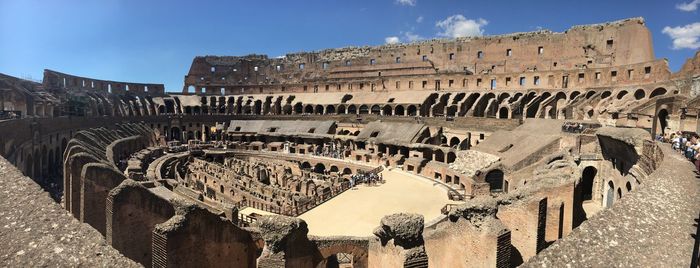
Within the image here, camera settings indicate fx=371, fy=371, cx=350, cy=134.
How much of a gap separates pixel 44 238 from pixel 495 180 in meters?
19.3

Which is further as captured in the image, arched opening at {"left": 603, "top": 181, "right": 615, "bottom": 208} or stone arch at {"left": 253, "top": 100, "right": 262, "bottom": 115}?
stone arch at {"left": 253, "top": 100, "right": 262, "bottom": 115}

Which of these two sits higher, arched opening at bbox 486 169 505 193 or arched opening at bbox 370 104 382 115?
arched opening at bbox 370 104 382 115

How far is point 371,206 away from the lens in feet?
56.7

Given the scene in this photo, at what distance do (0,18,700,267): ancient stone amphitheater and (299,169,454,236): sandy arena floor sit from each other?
5.9 inches

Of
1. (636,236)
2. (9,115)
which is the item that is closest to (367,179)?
(636,236)

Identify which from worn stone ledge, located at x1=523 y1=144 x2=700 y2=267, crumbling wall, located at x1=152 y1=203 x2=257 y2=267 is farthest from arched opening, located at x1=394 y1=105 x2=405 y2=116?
worn stone ledge, located at x1=523 y1=144 x2=700 y2=267

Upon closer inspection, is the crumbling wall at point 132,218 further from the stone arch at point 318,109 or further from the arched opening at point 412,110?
the stone arch at point 318,109

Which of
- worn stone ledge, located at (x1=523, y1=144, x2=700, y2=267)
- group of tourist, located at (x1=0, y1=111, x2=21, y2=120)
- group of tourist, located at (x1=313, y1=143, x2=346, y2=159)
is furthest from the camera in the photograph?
group of tourist, located at (x1=313, y1=143, x2=346, y2=159)

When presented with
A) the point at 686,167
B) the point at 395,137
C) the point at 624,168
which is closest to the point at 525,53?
the point at 395,137

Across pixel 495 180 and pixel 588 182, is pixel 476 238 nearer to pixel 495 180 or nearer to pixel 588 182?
pixel 495 180

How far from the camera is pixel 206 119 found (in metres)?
43.6

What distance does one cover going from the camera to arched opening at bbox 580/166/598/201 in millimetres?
17250

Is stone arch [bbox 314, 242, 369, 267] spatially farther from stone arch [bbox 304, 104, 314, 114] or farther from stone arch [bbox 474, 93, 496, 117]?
stone arch [bbox 304, 104, 314, 114]

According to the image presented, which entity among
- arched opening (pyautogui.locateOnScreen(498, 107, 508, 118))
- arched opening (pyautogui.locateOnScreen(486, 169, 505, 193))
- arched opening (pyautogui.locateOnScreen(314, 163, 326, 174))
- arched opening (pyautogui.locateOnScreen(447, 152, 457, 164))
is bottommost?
arched opening (pyautogui.locateOnScreen(314, 163, 326, 174))
